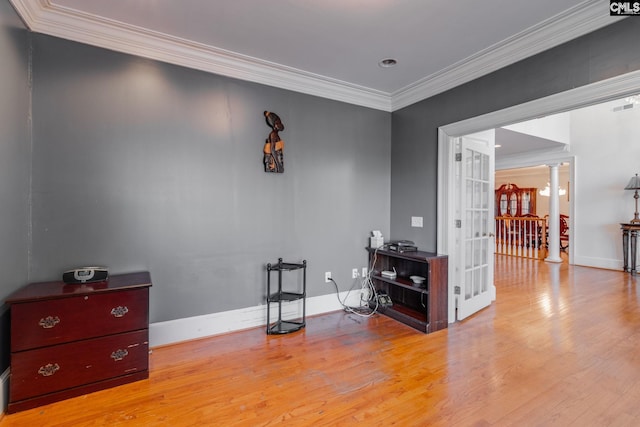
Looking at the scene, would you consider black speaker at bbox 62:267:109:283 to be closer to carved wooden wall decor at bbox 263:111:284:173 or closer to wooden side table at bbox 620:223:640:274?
carved wooden wall decor at bbox 263:111:284:173


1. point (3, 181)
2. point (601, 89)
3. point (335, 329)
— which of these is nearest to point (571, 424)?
point (335, 329)

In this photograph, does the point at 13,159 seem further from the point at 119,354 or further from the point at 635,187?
the point at 635,187

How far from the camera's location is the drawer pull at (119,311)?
2.04 m

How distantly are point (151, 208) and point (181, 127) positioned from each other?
778 millimetres

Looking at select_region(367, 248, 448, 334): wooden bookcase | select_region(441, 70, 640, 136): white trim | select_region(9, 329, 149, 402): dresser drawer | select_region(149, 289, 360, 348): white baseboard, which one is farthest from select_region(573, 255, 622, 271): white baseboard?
select_region(9, 329, 149, 402): dresser drawer

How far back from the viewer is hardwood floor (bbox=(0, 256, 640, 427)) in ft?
5.77

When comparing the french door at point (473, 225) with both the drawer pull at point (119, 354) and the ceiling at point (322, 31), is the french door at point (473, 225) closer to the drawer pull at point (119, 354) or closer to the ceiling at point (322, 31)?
the ceiling at point (322, 31)

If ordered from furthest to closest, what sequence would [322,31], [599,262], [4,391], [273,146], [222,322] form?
[599,262]
[273,146]
[222,322]
[322,31]
[4,391]

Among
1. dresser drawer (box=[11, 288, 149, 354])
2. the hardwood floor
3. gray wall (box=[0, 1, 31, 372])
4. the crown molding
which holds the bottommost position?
the hardwood floor

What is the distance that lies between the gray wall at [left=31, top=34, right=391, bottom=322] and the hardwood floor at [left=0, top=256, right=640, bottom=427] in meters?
0.65

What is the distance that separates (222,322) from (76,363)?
3.75ft

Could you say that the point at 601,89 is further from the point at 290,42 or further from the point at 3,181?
the point at 3,181

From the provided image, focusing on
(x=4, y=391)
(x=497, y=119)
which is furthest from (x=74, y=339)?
(x=497, y=119)

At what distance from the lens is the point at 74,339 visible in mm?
1923
